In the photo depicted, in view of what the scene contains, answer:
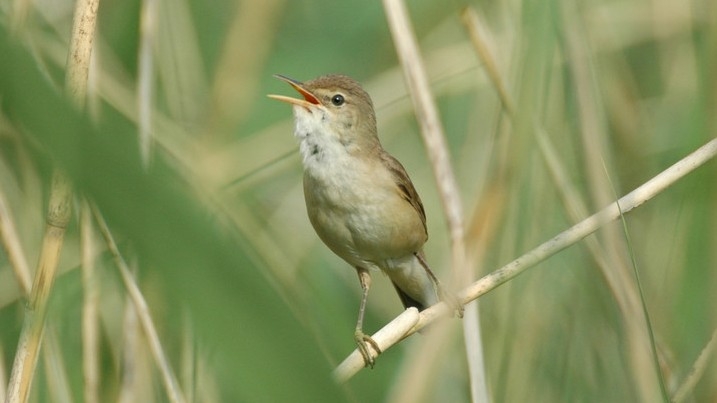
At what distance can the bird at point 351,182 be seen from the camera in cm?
295

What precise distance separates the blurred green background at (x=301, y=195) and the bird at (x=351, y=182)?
17 centimetres

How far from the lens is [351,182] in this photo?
2953 millimetres

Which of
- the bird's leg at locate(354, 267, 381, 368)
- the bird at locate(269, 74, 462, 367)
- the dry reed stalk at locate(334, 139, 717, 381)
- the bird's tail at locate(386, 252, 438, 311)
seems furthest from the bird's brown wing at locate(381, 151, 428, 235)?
the dry reed stalk at locate(334, 139, 717, 381)

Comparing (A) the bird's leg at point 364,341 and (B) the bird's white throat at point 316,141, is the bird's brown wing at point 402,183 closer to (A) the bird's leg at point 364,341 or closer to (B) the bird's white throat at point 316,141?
(B) the bird's white throat at point 316,141

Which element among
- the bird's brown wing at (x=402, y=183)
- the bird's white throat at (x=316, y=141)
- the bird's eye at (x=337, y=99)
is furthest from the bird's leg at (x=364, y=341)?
the bird's eye at (x=337, y=99)

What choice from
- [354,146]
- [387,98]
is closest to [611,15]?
[387,98]

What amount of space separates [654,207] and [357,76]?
1.30 meters

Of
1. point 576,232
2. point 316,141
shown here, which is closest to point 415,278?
point 316,141

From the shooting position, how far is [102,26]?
3.28 meters

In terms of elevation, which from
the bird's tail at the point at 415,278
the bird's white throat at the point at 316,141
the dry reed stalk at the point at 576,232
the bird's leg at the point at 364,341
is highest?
the bird's white throat at the point at 316,141

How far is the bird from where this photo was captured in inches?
116

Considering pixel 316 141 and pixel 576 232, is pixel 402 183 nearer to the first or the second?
pixel 316 141

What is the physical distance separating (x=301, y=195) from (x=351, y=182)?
1042 millimetres

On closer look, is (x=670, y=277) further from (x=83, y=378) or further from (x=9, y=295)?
(x=9, y=295)
